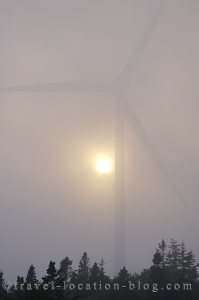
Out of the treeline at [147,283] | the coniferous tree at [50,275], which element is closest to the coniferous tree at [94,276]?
the treeline at [147,283]

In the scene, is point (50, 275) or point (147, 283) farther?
point (147, 283)

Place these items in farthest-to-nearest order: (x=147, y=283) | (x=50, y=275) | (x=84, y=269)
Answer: (x=84, y=269) → (x=147, y=283) → (x=50, y=275)

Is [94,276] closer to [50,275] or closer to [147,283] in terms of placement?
[147,283]

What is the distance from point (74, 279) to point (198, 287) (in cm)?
3989

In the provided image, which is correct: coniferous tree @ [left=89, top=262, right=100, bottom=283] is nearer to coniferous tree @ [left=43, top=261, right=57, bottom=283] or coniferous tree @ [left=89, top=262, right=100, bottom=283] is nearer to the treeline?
the treeline

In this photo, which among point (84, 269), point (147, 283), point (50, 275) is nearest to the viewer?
point (50, 275)

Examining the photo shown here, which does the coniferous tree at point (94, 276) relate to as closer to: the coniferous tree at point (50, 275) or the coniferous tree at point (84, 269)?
the coniferous tree at point (84, 269)

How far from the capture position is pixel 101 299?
102m

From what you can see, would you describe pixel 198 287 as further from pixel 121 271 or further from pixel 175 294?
pixel 121 271

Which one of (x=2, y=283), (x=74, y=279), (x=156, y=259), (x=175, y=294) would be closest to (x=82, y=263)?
(x=74, y=279)

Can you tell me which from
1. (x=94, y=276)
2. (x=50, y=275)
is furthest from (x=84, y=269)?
(x=50, y=275)

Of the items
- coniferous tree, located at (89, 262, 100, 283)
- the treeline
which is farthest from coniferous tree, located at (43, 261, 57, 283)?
coniferous tree, located at (89, 262, 100, 283)

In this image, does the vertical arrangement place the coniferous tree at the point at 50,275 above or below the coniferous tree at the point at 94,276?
below

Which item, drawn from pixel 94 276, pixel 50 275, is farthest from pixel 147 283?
pixel 50 275
